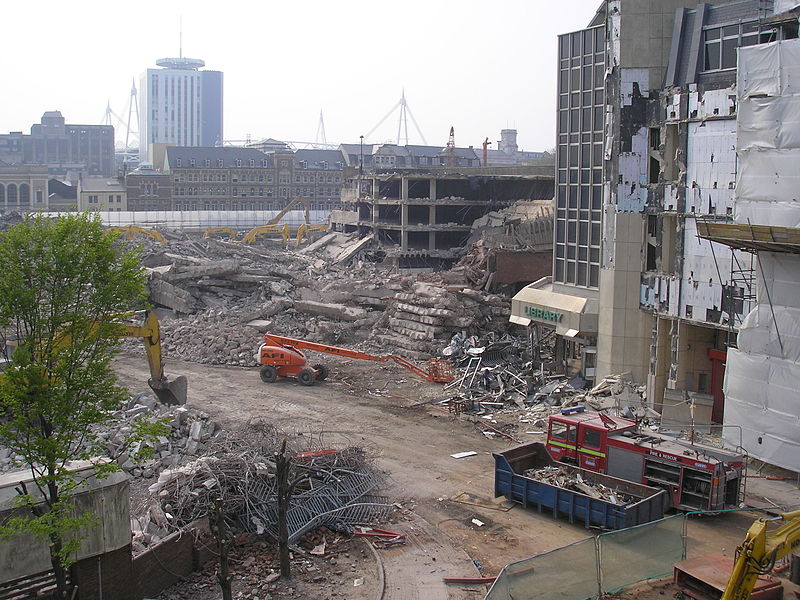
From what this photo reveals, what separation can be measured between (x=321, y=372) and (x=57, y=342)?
764 inches

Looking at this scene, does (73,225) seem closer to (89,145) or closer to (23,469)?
(23,469)

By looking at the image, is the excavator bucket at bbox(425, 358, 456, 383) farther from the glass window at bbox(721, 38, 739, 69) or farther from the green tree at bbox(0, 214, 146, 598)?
the green tree at bbox(0, 214, 146, 598)

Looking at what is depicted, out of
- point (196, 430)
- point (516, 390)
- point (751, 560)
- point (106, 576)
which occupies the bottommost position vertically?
point (106, 576)

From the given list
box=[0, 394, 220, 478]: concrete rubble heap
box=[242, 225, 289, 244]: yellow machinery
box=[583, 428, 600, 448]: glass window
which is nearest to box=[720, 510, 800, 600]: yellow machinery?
box=[583, 428, 600, 448]: glass window

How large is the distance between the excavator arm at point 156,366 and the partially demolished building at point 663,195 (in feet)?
43.1

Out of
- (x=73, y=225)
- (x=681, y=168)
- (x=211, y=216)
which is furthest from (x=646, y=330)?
(x=211, y=216)

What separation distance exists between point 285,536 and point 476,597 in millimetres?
3594

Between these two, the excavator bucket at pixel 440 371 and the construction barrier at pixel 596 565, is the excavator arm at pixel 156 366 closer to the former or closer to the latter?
the excavator bucket at pixel 440 371

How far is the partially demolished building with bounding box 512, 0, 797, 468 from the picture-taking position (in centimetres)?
2417

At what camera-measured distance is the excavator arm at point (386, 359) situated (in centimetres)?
3206

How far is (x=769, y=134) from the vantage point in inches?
832

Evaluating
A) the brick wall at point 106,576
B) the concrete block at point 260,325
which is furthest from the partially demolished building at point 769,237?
the concrete block at point 260,325

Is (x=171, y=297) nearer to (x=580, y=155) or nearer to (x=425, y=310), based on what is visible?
(x=425, y=310)

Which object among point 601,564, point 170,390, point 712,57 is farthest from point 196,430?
point 712,57
